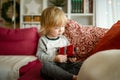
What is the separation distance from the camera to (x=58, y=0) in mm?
3219

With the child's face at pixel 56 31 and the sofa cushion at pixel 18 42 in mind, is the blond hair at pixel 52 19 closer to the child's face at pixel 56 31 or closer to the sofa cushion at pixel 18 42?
the child's face at pixel 56 31

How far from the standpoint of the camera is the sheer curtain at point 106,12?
306 centimetres

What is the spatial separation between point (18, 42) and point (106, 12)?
1.55 metres

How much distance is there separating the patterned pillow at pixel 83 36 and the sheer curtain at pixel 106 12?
139 centimetres

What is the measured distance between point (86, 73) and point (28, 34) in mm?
1678

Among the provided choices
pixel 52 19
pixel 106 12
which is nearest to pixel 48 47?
pixel 52 19

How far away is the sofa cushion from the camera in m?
2.12

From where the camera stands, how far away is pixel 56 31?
1.65m

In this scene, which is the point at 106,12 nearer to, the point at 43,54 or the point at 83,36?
the point at 83,36

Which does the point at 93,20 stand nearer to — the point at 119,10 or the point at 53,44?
the point at 119,10

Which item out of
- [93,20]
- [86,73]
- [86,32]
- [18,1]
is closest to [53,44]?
[86,32]

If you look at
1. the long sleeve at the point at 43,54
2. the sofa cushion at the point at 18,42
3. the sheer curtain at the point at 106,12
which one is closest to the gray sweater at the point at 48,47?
the long sleeve at the point at 43,54

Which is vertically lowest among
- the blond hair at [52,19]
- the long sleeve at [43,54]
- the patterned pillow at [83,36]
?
the long sleeve at [43,54]

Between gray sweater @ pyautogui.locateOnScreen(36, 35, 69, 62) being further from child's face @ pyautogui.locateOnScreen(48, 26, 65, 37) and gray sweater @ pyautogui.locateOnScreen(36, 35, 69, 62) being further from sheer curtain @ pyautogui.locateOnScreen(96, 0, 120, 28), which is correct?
sheer curtain @ pyautogui.locateOnScreen(96, 0, 120, 28)
